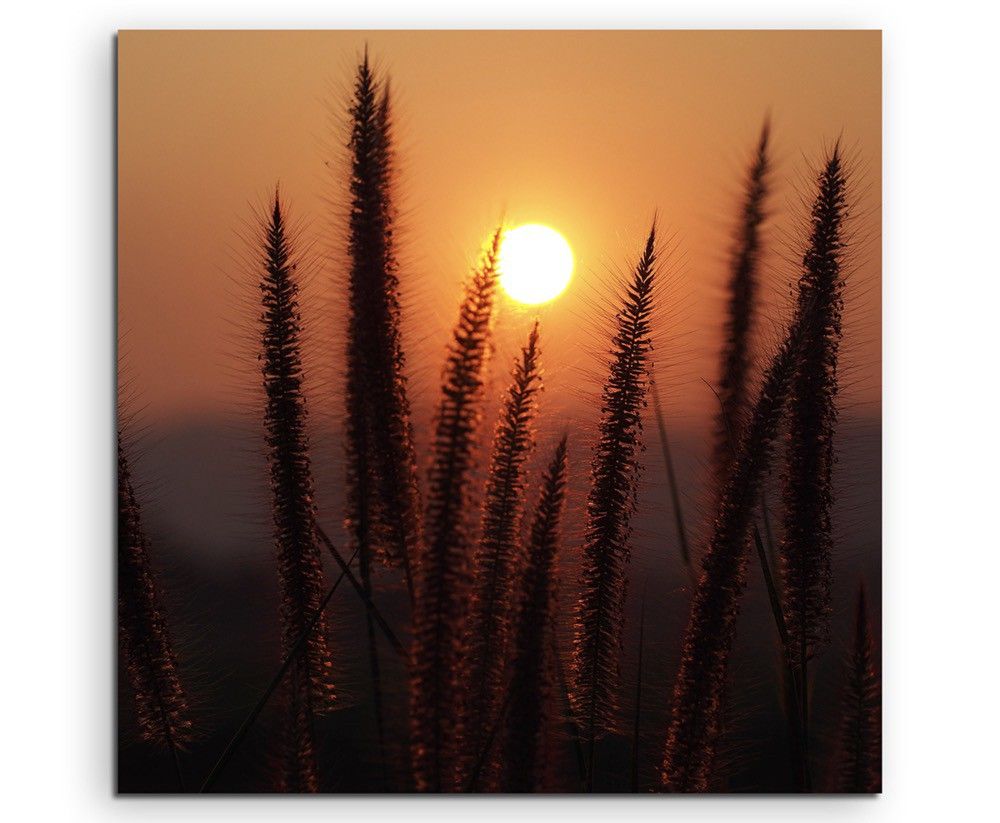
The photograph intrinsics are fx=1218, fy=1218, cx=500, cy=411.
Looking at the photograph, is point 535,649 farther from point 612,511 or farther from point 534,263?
point 534,263

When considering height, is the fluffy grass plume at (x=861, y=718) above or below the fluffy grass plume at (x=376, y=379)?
below

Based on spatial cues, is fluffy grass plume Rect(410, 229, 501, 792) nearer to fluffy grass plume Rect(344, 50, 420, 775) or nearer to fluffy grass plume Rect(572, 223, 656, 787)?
fluffy grass plume Rect(344, 50, 420, 775)

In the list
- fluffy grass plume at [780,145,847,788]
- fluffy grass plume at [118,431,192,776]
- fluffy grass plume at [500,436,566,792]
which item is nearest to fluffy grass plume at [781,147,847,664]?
fluffy grass plume at [780,145,847,788]

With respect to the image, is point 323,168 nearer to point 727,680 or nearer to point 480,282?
point 480,282

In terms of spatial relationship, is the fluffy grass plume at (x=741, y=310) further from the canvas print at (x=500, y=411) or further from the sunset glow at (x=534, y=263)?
the sunset glow at (x=534, y=263)

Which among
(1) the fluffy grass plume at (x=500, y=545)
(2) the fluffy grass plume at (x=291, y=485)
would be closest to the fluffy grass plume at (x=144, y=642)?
(2) the fluffy grass plume at (x=291, y=485)

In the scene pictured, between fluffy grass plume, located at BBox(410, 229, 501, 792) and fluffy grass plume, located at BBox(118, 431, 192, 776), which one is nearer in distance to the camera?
fluffy grass plume, located at BBox(410, 229, 501, 792)
